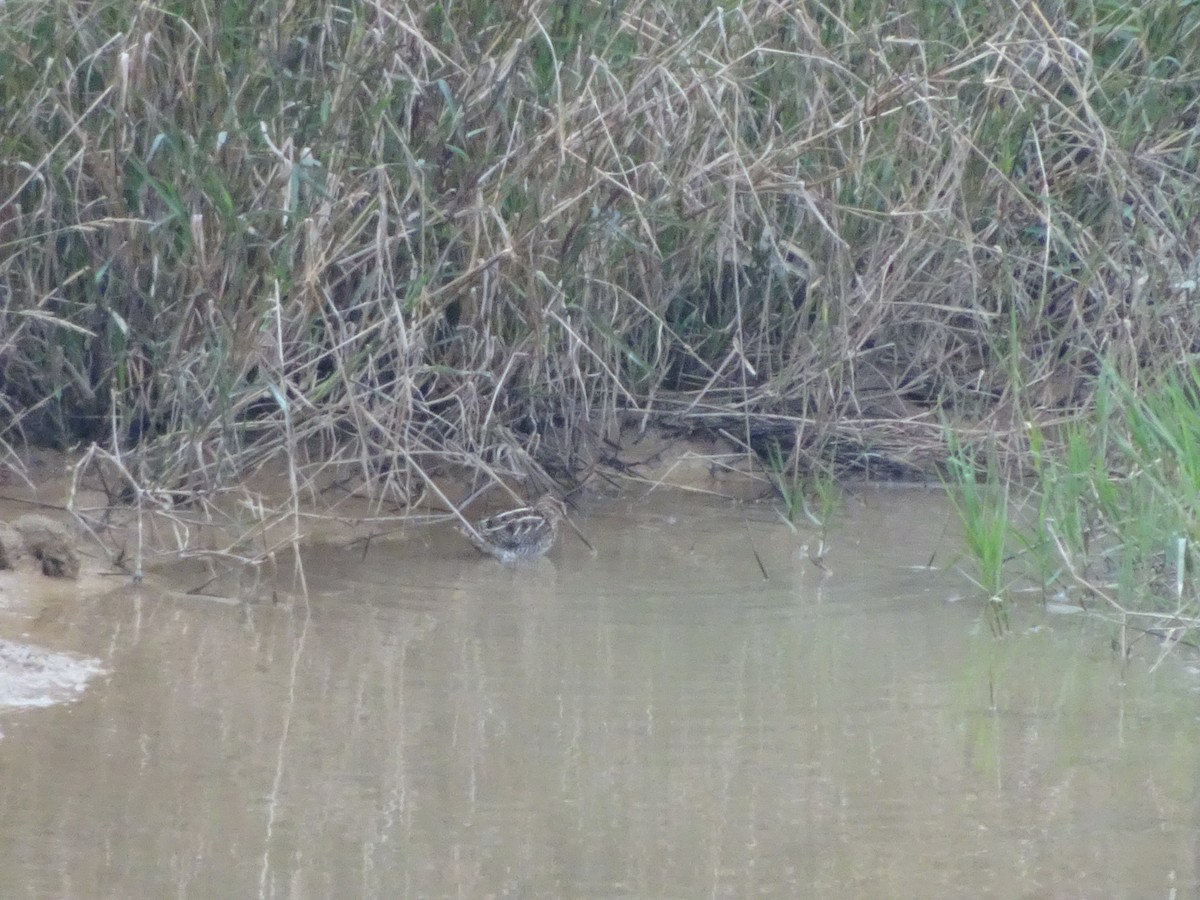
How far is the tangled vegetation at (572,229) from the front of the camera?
457 centimetres

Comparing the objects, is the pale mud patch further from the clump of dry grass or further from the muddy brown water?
the clump of dry grass

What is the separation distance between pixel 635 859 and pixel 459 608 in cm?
169

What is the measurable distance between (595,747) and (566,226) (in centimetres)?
217

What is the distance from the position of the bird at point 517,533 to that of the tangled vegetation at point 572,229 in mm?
248

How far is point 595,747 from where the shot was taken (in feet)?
10.9

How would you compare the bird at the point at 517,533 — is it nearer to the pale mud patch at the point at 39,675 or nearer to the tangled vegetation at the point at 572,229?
the tangled vegetation at the point at 572,229

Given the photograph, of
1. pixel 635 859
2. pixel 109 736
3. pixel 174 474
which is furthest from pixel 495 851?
pixel 174 474

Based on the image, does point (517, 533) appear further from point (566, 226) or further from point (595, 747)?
point (595, 747)

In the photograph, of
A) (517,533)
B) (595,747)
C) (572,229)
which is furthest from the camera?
(572,229)

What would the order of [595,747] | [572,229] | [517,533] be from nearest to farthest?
[595,747] < [517,533] < [572,229]

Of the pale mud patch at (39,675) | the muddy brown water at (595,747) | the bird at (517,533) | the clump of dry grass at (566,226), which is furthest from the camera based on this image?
the bird at (517,533)

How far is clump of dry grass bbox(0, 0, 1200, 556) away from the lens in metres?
4.57

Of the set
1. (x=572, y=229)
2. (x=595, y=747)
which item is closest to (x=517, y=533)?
(x=572, y=229)

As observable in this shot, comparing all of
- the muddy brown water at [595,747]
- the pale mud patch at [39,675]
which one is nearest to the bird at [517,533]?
the muddy brown water at [595,747]
